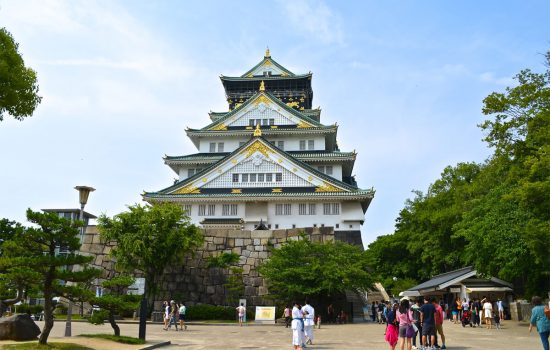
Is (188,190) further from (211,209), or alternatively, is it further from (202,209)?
(211,209)

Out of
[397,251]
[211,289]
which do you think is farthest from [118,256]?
[397,251]

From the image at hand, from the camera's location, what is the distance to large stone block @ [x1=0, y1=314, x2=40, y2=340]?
13.2 meters

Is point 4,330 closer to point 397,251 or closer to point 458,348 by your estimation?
point 458,348

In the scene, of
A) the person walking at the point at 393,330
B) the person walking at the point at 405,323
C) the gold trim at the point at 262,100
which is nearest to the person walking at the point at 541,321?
the person walking at the point at 405,323

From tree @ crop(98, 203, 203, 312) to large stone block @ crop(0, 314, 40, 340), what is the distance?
10.1 m

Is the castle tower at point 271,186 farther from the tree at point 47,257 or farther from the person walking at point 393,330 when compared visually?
the tree at point 47,257

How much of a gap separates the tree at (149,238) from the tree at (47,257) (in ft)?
38.5

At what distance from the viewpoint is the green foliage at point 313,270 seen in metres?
24.4

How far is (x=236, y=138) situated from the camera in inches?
1886

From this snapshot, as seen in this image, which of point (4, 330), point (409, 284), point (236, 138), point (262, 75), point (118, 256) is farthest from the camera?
point (262, 75)

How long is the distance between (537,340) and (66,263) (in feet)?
45.9

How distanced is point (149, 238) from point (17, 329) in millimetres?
11097

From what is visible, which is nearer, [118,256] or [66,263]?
[66,263]

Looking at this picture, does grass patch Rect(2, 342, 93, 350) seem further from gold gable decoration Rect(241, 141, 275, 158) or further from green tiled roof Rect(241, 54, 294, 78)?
green tiled roof Rect(241, 54, 294, 78)
